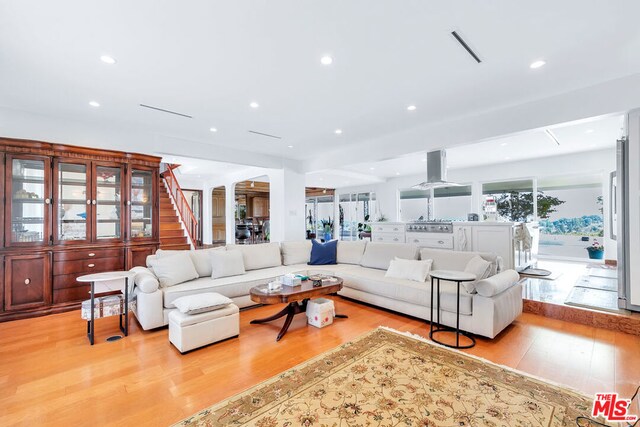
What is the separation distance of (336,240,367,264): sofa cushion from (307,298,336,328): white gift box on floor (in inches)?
65.1

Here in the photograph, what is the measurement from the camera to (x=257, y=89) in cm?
324

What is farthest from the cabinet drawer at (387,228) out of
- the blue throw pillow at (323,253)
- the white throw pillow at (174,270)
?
the white throw pillow at (174,270)

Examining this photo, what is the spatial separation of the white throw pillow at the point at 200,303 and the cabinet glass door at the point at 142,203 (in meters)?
2.32

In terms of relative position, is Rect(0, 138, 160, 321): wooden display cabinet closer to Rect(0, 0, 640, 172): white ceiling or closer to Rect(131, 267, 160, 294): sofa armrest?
Rect(0, 0, 640, 172): white ceiling

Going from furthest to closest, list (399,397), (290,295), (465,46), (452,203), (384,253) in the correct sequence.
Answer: (452,203), (384,253), (290,295), (465,46), (399,397)

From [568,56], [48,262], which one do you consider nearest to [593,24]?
[568,56]

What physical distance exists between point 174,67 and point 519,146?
654 cm

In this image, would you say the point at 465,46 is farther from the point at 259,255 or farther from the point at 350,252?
the point at 259,255

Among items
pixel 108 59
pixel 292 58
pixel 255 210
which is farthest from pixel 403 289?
pixel 255 210

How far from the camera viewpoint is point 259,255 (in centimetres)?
472

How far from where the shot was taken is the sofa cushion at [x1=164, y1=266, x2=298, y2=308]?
3382 millimetres

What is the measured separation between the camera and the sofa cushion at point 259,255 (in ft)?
14.9

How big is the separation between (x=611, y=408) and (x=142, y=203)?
5.71 m

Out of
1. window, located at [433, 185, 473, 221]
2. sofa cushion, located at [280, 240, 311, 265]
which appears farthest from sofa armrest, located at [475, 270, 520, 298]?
window, located at [433, 185, 473, 221]
